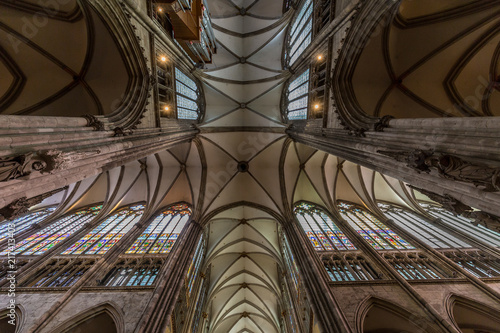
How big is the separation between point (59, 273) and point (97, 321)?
9.98ft

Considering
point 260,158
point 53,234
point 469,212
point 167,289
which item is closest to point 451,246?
point 469,212

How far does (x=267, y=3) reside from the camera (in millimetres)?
17062

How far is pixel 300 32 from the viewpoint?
13820 millimetres

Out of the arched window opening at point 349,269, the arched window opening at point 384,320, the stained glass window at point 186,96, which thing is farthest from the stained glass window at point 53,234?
the arched window opening at point 384,320

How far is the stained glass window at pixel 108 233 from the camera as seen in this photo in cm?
1020

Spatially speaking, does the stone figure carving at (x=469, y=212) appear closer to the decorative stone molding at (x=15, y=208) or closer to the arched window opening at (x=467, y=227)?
the arched window opening at (x=467, y=227)

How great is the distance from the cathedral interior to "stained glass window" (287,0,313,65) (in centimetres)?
22

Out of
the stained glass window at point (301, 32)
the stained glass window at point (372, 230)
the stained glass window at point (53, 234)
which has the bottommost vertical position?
the stained glass window at point (372, 230)

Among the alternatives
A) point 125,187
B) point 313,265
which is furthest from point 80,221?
point 313,265

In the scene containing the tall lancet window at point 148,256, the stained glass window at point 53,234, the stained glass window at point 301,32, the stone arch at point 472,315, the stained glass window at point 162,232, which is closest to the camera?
the stone arch at point 472,315

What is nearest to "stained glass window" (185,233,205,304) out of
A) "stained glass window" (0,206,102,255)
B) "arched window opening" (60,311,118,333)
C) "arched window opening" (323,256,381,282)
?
"arched window opening" (60,311,118,333)

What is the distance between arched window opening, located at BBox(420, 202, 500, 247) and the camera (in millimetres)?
9891

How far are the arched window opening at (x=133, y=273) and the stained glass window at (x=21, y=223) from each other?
21.7 feet

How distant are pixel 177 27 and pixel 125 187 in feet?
42.2
